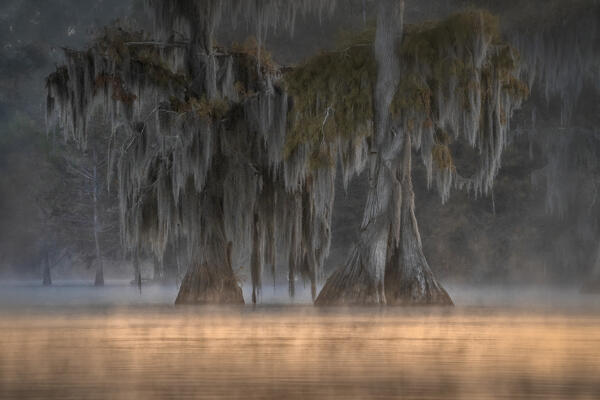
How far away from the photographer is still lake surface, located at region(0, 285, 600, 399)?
5492 mm

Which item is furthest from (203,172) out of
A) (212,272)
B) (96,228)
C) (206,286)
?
(96,228)

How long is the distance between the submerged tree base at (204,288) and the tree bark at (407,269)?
2.69 metres

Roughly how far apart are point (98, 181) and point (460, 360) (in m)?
43.8

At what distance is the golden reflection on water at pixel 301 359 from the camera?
5.50 m

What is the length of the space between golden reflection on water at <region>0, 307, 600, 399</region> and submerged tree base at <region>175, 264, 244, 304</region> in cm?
575

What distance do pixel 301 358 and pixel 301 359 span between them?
0.28 feet

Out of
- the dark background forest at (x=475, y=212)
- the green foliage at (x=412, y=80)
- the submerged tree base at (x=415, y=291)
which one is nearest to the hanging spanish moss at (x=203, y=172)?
the green foliage at (x=412, y=80)

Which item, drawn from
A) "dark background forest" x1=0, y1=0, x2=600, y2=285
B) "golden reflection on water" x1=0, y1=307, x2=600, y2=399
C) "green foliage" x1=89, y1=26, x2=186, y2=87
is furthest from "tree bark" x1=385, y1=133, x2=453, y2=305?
"dark background forest" x1=0, y1=0, x2=600, y2=285

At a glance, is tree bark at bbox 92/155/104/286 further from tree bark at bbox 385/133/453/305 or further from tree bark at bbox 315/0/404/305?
tree bark at bbox 385/133/453/305

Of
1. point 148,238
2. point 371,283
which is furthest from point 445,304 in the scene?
point 148,238

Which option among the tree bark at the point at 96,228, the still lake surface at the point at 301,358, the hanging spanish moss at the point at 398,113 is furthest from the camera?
the tree bark at the point at 96,228

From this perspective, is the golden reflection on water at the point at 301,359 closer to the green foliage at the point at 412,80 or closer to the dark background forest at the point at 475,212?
the green foliage at the point at 412,80

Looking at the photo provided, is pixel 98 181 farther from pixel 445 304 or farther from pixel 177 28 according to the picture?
pixel 445 304

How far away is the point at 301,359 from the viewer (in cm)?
739
